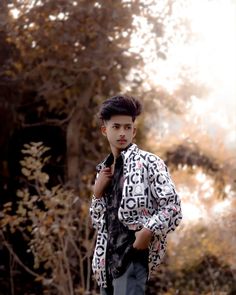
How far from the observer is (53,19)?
819 cm

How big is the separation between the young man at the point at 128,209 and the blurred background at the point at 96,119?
369cm

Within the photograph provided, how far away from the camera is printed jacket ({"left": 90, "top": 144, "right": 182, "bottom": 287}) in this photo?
3.00 metres

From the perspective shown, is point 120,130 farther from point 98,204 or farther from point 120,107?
point 98,204

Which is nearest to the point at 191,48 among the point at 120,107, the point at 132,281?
the point at 120,107

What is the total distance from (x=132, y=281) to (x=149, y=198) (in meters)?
0.38

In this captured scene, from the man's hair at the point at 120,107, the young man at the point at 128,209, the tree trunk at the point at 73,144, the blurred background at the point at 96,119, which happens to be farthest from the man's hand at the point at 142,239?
the tree trunk at the point at 73,144

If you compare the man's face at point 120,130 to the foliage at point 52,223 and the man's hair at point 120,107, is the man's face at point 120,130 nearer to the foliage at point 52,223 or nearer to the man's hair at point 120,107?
the man's hair at point 120,107

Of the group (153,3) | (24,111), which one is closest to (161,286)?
(24,111)

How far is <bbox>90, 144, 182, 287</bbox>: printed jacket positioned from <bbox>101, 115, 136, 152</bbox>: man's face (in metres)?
0.05

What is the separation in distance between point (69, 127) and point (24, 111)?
0.65 meters

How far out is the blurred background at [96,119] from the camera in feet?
25.8

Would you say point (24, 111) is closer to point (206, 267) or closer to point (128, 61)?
point (128, 61)

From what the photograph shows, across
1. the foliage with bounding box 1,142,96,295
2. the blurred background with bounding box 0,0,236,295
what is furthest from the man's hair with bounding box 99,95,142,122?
the blurred background with bounding box 0,0,236,295

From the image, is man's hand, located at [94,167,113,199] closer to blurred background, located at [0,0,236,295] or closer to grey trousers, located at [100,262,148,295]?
grey trousers, located at [100,262,148,295]
